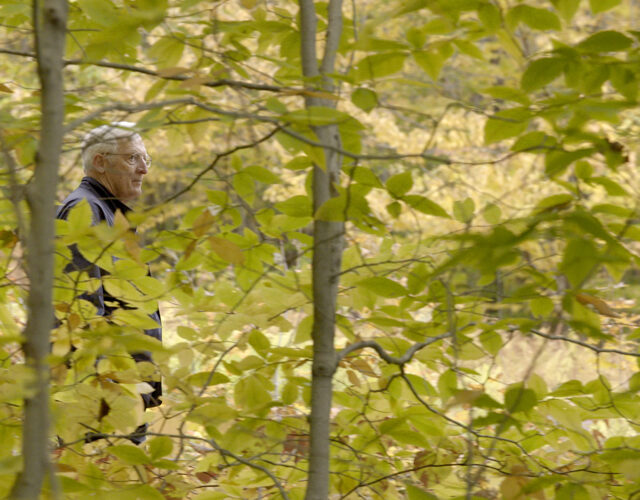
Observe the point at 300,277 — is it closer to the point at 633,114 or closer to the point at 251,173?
the point at 251,173

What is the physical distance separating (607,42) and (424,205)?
0.39m

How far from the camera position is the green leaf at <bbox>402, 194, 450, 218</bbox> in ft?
3.84

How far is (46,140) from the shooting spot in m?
0.90

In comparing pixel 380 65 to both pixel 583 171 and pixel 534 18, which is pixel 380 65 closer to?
pixel 534 18

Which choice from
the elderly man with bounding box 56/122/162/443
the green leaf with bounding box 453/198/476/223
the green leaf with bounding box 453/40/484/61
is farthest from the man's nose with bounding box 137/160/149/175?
the green leaf with bounding box 453/40/484/61

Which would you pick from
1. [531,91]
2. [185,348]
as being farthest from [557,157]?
[185,348]

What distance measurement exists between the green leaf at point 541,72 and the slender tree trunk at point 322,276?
13.5 inches

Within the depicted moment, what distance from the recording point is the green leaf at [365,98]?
1.18m

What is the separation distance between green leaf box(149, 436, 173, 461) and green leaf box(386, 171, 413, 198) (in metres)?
0.59

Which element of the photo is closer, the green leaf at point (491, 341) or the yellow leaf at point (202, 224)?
the yellow leaf at point (202, 224)

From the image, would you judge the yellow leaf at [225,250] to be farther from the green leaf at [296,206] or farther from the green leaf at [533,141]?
the green leaf at [533,141]

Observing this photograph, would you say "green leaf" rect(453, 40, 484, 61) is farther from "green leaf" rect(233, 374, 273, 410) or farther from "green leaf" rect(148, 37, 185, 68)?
"green leaf" rect(233, 374, 273, 410)

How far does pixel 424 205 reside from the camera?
1.18 metres

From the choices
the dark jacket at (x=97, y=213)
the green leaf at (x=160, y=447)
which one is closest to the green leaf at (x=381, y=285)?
the green leaf at (x=160, y=447)
